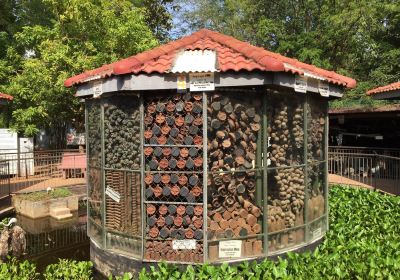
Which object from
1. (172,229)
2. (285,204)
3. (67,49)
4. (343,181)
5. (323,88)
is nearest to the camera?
(172,229)

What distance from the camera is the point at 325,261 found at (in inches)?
254

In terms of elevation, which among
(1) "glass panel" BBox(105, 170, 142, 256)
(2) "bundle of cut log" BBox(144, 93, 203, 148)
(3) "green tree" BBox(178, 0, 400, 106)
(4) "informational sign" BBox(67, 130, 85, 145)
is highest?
(3) "green tree" BBox(178, 0, 400, 106)

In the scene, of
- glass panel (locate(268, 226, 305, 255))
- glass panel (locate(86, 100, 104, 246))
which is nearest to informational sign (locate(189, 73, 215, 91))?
glass panel (locate(86, 100, 104, 246))

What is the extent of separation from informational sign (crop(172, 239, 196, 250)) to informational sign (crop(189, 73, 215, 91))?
249 cm

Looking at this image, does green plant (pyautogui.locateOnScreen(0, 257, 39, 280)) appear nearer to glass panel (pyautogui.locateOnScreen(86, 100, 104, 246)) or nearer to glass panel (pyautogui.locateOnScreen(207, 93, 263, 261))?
glass panel (pyautogui.locateOnScreen(86, 100, 104, 246))

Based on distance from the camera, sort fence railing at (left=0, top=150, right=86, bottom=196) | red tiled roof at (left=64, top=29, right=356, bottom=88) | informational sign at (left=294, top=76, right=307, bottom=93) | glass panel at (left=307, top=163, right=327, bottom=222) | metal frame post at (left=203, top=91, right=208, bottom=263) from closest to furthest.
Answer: red tiled roof at (left=64, top=29, right=356, bottom=88), metal frame post at (left=203, top=91, right=208, bottom=263), informational sign at (left=294, top=76, right=307, bottom=93), glass panel at (left=307, top=163, right=327, bottom=222), fence railing at (left=0, top=150, right=86, bottom=196)

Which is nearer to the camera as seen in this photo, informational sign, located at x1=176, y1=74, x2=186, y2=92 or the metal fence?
informational sign, located at x1=176, y1=74, x2=186, y2=92

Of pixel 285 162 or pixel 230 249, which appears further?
pixel 285 162

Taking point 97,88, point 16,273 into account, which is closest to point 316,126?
point 97,88

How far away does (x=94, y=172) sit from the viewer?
8258mm

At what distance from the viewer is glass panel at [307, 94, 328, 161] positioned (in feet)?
26.4

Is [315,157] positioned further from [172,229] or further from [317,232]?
[172,229]

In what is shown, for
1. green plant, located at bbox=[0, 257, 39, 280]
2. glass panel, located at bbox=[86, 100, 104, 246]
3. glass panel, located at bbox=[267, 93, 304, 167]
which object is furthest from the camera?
glass panel, located at bbox=[86, 100, 104, 246]

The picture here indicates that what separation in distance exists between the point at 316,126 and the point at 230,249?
327cm
